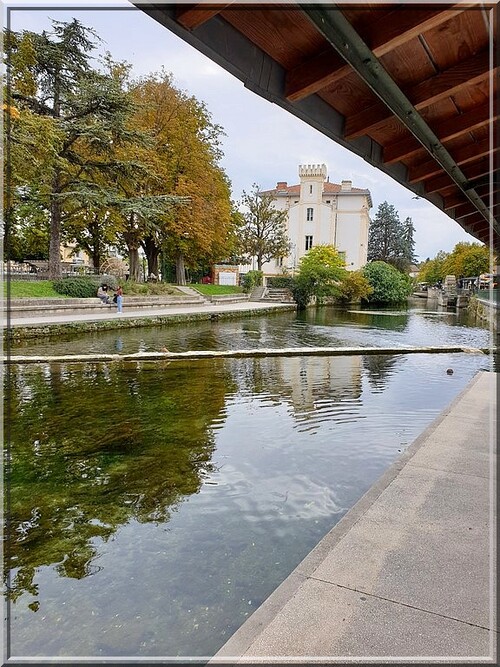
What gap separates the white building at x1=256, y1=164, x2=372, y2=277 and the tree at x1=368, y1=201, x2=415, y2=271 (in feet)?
54.2

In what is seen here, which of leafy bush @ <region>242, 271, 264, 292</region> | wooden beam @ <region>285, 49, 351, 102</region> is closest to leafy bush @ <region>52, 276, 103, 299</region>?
wooden beam @ <region>285, 49, 351, 102</region>

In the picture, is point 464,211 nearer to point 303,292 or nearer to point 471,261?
point 303,292

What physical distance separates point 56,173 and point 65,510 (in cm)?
1895

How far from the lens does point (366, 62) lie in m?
2.03

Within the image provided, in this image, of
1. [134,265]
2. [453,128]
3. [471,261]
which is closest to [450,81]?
[453,128]

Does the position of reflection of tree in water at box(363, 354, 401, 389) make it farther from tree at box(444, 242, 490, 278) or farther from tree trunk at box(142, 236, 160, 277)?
tree at box(444, 242, 490, 278)

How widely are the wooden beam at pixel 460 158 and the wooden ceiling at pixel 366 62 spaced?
0.05 m

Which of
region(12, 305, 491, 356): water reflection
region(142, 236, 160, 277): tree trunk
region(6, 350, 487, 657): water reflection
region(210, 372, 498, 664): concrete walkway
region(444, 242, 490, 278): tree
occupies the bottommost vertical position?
region(6, 350, 487, 657): water reflection

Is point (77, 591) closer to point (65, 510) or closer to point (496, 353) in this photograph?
point (65, 510)

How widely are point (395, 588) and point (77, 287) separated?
18226mm

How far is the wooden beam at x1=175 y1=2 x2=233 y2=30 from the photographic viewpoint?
1677 millimetres

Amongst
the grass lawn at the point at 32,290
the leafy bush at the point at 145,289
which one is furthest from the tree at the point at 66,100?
the leafy bush at the point at 145,289

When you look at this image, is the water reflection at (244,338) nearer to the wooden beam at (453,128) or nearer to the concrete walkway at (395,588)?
the wooden beam at (453,128)

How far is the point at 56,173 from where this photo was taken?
63.0ft
